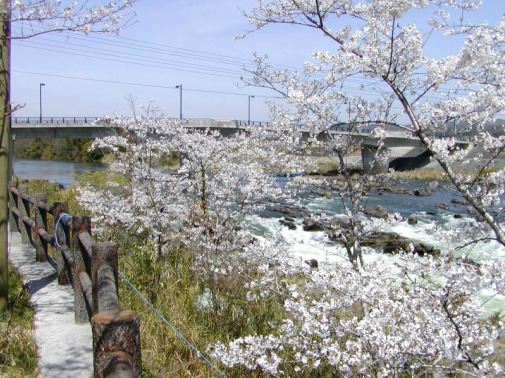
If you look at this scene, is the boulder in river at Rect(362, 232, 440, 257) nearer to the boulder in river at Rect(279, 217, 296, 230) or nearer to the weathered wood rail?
the boulder in river at Rect(279, 217, 296, 230)

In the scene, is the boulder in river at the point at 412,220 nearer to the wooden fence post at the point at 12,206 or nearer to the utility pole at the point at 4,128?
the wooden fence post at the point at 12,206

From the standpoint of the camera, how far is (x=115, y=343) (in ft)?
6.64

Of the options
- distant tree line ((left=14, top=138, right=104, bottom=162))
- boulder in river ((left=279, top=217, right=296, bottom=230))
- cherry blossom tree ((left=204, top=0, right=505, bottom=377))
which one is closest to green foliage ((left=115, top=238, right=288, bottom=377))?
cherry blossom tree ((left=204, top=0, right=505, bottom=377))

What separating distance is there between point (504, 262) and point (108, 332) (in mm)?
2361

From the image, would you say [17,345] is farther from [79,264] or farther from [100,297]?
[100,297]

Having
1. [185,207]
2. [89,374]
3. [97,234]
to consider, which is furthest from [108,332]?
[97,234]

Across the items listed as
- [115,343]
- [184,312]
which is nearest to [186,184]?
[184,312]

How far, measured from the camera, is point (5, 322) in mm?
4020

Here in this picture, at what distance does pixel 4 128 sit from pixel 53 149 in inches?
2919

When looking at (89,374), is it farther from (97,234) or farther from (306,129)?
(97,234)

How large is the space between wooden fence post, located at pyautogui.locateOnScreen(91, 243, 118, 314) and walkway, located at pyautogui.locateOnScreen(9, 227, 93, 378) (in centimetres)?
77

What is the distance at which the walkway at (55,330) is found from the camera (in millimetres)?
3359

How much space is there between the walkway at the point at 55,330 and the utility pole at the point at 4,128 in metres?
0.44

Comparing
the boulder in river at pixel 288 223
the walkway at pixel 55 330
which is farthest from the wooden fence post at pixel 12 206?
the boulder in river at pixel 288 223
